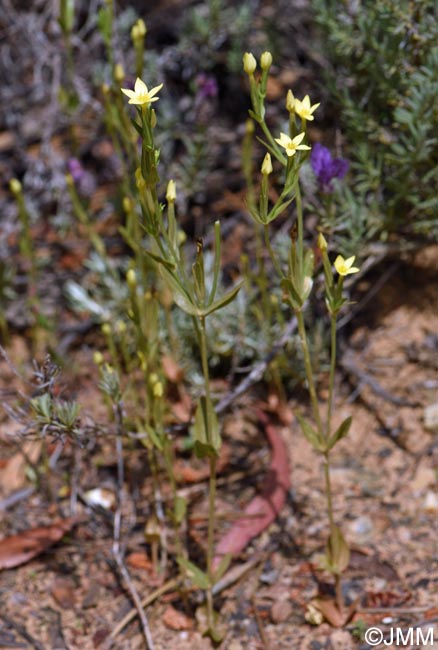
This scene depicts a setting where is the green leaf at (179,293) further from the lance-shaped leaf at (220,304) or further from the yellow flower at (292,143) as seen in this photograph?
the yellow flower at (292,143)

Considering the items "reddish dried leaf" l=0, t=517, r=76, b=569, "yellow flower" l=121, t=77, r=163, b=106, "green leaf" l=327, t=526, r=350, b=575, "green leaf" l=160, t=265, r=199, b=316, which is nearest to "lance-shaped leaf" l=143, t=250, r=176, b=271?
"green leaf" l=160, t=265, r=199, b=316

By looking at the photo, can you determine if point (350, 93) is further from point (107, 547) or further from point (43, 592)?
point (43, 592)

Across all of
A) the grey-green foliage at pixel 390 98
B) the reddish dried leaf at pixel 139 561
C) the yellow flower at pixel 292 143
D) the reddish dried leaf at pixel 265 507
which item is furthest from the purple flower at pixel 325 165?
the reddish dried leaf at pixel 139 561

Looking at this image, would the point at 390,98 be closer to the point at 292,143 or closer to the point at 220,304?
the point at 292,143

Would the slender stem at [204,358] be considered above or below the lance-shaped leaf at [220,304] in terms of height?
below

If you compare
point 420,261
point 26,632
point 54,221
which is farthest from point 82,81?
point 26,632

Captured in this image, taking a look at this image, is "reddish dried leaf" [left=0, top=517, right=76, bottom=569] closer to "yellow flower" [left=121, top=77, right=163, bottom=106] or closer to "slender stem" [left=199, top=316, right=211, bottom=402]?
"slender stem" [left=199, top=316, right=211, bottom=402]
